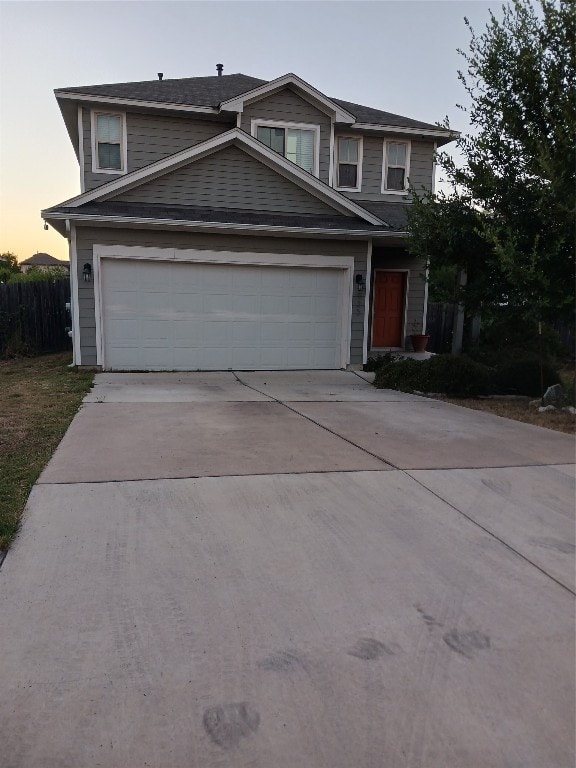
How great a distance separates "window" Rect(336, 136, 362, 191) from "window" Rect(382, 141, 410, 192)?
781 mm

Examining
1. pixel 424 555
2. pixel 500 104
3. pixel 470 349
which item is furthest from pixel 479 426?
pixel 470 349

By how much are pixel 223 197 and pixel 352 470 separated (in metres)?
8.65

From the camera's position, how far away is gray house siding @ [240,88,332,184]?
13.3 meters

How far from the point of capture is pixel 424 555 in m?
3.30

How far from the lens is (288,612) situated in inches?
104

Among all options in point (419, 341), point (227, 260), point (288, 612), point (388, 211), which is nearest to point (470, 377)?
point (419, 341)

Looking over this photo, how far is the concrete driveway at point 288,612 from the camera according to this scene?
1.90 meters

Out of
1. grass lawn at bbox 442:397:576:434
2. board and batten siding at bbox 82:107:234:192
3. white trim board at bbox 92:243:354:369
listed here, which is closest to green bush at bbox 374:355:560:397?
grass lawn at bbox 442:397:576:434

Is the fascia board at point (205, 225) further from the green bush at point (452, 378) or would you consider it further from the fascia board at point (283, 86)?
the fascia board at point (283, 86)

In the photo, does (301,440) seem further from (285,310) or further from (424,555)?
(285,310)

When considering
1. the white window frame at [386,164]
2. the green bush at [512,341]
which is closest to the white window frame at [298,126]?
the white window frame at [386,164]

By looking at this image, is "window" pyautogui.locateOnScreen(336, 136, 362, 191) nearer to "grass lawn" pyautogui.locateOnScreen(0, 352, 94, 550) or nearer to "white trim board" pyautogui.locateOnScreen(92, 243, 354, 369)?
"white trim board" pyautogui.locateOnScreen(92, 243, 354, 369)

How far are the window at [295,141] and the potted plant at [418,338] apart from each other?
4.77 metres

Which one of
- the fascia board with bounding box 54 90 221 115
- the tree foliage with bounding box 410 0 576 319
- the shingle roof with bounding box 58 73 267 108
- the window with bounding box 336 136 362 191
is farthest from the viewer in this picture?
the window with bounding box 336 136 362 191
